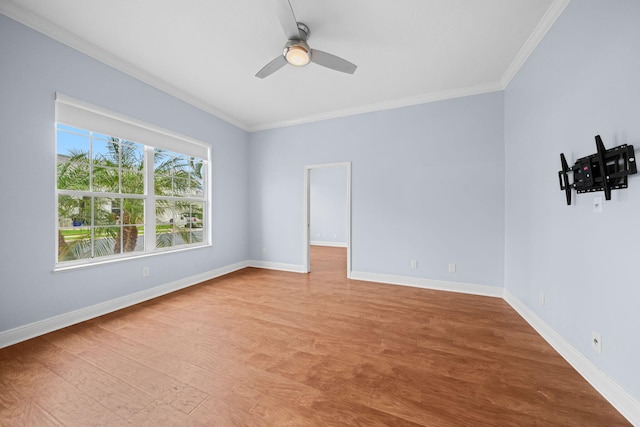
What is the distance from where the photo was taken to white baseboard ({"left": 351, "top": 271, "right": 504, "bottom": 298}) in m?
3.37

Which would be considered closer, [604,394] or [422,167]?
[604,394]

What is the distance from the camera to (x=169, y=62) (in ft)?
9.46

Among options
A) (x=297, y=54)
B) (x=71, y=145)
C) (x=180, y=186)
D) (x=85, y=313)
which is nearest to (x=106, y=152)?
(x=71, y=145)

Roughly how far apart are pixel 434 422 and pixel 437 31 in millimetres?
3213

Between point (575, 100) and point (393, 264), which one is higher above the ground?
point (575, 100)

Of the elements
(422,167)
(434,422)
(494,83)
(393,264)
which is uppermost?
(494,83)

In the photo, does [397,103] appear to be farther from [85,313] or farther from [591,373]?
[85,313]

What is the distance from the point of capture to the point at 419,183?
147 inches

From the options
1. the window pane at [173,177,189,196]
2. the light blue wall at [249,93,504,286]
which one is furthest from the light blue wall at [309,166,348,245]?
the window pane at [173,177,189,196]

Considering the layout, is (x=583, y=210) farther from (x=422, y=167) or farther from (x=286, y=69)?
(x=286, y=69)

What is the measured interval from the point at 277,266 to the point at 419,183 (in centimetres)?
316

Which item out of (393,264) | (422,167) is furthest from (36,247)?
(422,167)

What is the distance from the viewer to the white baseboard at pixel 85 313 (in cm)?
213

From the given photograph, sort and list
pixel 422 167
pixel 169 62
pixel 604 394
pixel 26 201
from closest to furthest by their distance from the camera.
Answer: pixel 604 394
pixel 26 201
pixel 169 62
pixel 422 167
